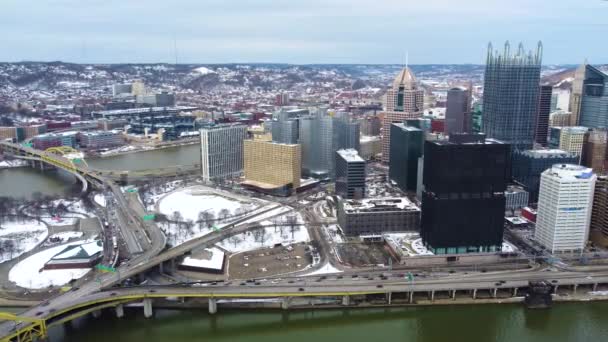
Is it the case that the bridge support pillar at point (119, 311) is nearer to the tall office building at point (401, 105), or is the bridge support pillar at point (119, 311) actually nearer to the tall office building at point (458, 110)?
the tall office building at point (401, 105)

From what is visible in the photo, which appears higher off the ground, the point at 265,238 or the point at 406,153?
the point at 406,153

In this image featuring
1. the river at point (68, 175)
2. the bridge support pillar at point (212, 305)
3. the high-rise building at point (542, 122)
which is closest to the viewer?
the bridge support pillar at point (212, 305)

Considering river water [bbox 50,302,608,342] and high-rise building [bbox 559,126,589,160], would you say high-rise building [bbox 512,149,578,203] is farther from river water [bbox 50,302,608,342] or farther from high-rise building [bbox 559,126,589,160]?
river water [bbox 50,302,608,342]

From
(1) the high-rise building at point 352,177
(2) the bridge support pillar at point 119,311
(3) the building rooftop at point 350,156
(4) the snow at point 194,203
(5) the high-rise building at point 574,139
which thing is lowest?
(2) the bridge support pillar at point 119,311

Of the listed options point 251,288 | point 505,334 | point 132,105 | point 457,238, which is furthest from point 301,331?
point 132,105

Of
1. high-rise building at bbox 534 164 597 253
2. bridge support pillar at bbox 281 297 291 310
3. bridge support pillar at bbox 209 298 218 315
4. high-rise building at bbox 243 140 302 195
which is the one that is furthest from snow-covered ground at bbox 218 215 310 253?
high-rise building at bbox 534 164 597 253

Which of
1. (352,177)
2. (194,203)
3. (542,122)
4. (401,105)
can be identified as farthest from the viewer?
(401,105)

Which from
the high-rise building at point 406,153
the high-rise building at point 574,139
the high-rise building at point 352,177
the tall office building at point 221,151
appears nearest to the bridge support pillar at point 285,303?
the high-rise building at point 352,177

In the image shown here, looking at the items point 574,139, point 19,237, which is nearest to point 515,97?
point 574,139

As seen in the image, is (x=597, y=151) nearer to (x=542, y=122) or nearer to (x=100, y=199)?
(x=542, y=122)
